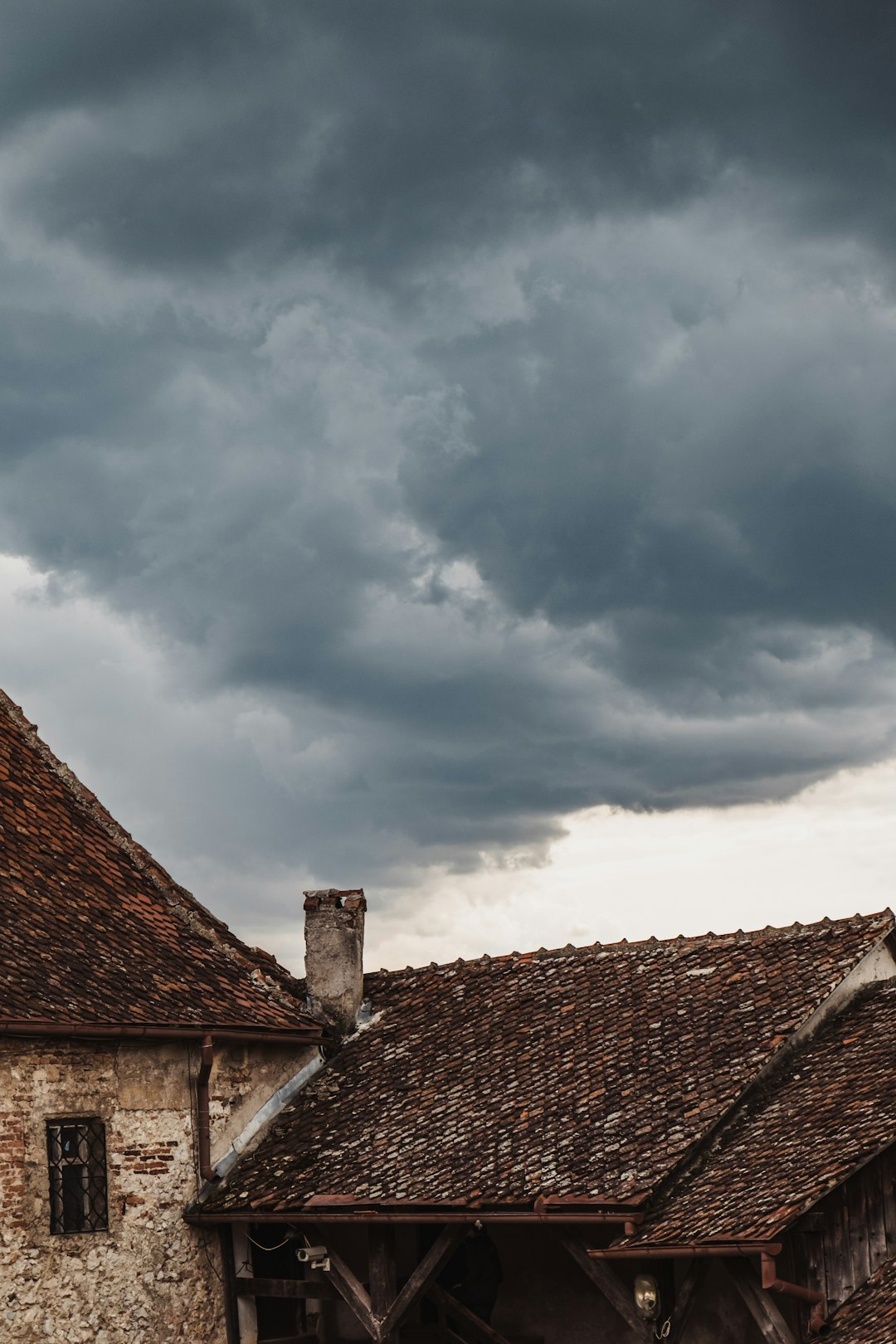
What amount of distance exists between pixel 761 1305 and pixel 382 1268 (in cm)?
406

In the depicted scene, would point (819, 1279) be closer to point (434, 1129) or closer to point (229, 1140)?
point (434, 1129)

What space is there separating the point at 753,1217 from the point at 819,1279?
1.05 metres

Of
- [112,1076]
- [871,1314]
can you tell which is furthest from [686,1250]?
[112,1076]

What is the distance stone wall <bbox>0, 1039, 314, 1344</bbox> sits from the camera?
14.4 meters

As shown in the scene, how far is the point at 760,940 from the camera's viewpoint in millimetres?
16781

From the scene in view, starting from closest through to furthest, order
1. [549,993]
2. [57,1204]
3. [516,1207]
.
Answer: [516,1207]
[57,1204]
[549,993]

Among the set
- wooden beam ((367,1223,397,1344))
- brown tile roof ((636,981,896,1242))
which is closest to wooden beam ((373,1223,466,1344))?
wooden beam ((367,1223,397,1344))

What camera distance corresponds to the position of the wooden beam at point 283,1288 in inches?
616

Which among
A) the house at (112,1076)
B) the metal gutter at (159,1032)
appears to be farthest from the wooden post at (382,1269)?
the metal gutter at (159,1032)

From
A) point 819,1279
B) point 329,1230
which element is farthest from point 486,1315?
point 819,1279

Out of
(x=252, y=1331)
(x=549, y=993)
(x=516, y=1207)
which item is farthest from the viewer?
(x=549, y=993)

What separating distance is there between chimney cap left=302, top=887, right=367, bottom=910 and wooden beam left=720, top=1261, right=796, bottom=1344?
711 centimetres

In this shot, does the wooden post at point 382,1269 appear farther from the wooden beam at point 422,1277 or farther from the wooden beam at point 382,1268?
the wooden beam at point 422,1277

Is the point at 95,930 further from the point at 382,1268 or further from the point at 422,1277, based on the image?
the point at 422,1277
